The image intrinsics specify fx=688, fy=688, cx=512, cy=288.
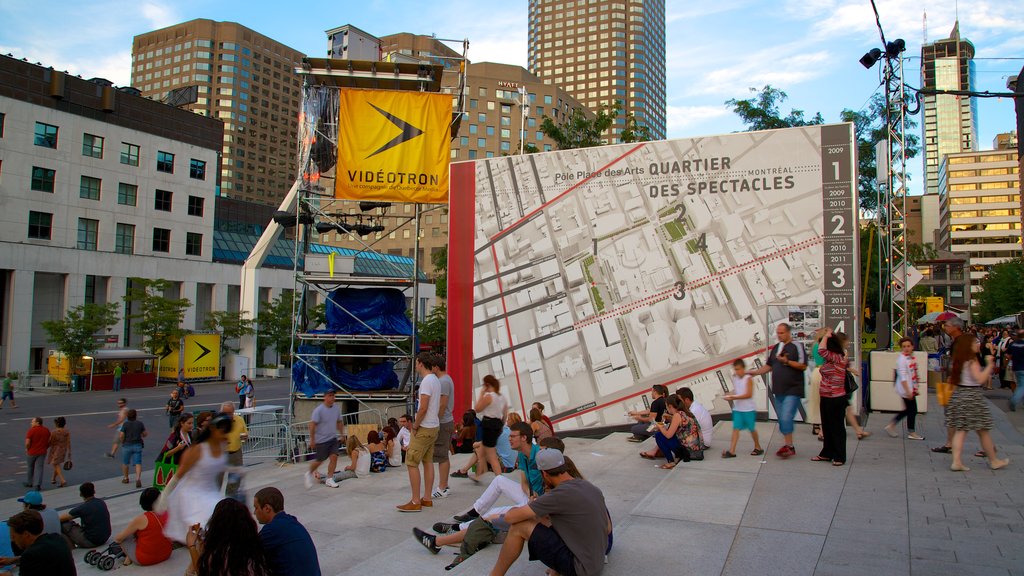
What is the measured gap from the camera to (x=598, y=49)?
148750 millimetres

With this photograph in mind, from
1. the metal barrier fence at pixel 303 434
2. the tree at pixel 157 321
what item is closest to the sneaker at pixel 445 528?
the metal barrier fence at pixel 303 434

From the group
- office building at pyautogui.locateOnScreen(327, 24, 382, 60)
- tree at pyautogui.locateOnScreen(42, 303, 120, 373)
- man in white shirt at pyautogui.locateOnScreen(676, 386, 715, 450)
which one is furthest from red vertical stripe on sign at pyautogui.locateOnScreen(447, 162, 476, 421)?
tree at pyautogui.locateOnScreen(42, 303, 120, 373)

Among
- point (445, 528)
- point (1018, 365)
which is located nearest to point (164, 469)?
point (445, 528)

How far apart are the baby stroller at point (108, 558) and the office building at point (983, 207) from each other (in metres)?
120

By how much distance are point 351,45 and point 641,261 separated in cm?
1018

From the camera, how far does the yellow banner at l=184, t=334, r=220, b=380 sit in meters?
39.9

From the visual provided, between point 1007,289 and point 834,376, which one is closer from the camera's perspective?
point 834,376

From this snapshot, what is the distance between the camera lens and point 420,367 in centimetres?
760

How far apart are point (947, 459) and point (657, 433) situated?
Answer: 11.4 ft

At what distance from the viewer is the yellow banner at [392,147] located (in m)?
16.9

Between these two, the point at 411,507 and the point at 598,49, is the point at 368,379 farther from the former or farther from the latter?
the point at 598,49

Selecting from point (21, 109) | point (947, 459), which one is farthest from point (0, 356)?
point (947, 459)

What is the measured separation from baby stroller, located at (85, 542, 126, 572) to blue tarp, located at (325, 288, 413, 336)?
396 inches

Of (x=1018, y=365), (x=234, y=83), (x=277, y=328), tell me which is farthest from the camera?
(x=234, y=83)
